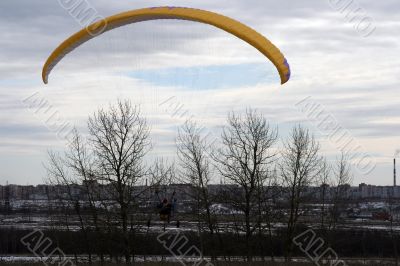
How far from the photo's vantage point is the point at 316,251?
1171 inches

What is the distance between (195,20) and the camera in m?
12.5

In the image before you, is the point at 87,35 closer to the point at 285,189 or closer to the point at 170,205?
the point at 170,205

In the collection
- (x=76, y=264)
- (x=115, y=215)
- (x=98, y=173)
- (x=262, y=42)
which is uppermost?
(x=262, y=42)

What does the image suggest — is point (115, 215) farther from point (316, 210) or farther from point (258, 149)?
point (316, 210)

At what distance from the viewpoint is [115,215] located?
25047 millimetres

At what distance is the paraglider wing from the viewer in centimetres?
1238

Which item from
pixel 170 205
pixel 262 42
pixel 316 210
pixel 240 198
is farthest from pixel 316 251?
pixel 262 42

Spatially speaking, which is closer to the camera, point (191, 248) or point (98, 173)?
point (98, 173)

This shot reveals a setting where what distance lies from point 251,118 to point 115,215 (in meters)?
7.85

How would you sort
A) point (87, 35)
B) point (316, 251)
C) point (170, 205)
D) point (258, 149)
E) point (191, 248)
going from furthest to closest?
point (191, 248), point (316, 251), point (258, 149), point (170, 205), point (87, 35)

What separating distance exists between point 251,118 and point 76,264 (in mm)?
9838

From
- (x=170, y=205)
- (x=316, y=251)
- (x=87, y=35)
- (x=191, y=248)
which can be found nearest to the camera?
(x=87, y=35)

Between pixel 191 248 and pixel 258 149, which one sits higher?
pixel 258 149

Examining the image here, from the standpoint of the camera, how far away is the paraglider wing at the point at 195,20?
1238 cm
